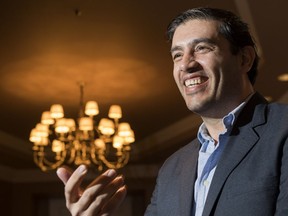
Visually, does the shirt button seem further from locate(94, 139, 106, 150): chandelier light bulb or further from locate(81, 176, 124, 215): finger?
locate(94, 139, 106, 150): chandelier light bulb

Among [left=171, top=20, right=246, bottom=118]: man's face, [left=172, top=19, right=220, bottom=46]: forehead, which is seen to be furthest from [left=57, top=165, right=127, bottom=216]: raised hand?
[left=172, top=19, right=220, bottom=46]: forehead

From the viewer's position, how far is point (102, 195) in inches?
45.3

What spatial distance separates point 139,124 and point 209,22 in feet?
19.3

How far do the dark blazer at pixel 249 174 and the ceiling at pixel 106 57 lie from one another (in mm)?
2395

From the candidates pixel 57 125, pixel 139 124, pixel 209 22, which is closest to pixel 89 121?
pixel 57 125

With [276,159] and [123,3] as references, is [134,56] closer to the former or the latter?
[123,3]

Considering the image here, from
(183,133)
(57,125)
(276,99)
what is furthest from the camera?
(183,133)

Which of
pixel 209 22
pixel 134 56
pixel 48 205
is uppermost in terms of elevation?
pixel 134 56

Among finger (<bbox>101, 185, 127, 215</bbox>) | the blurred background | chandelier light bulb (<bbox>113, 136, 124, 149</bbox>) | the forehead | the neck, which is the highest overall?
the blurred background

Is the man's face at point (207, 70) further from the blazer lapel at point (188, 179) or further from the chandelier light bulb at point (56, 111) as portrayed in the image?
the chandelier light bulb at point (56, 111)

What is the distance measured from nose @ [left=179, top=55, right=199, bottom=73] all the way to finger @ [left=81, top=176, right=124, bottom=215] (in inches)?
18.0

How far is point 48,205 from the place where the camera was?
32.7 feet

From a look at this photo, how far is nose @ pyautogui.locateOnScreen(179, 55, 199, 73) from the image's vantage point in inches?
58.1

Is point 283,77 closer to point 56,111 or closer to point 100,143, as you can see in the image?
point 100,143
